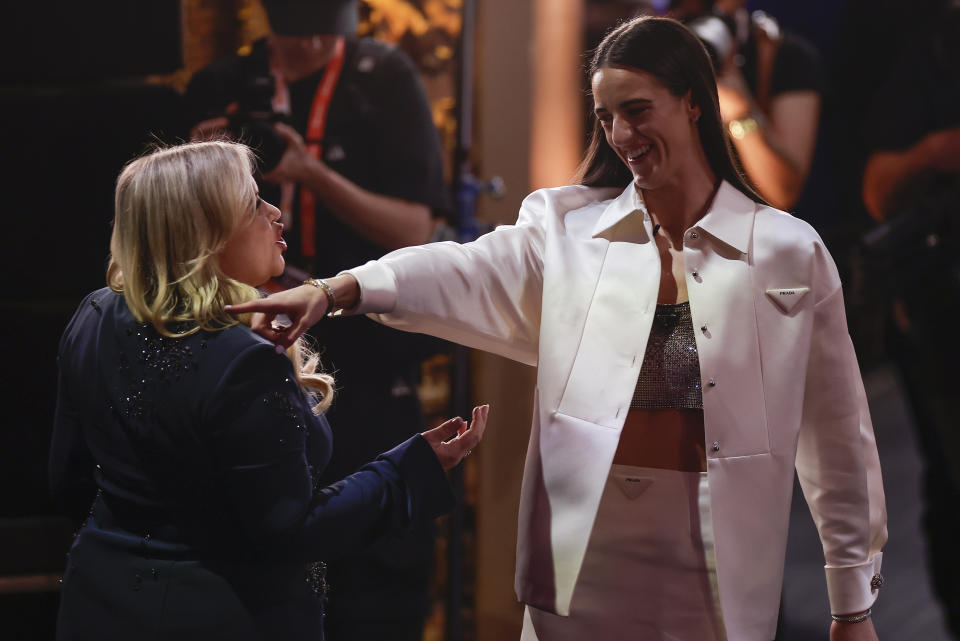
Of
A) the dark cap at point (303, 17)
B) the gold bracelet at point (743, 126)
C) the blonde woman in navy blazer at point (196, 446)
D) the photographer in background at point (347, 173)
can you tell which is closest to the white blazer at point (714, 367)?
the blonde woman in navy blazer at point (196, 446)

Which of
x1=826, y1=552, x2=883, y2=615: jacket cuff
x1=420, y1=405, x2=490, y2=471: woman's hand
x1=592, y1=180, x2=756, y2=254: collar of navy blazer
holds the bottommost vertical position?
x1=826, y1=552, x2=883, y2=615: jacket cuff

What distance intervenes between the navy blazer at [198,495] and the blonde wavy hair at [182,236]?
0.13 ft

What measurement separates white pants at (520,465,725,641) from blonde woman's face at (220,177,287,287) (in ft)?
2.14

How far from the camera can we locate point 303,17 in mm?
2566

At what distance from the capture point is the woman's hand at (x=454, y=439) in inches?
64.9

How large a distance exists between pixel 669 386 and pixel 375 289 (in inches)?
19.6

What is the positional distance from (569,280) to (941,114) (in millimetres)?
2513

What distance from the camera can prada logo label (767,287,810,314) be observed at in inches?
62.0

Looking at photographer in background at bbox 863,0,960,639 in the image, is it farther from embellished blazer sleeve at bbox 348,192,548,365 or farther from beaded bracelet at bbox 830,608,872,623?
embellished blazer sleeve at bbox 348,192,548,365

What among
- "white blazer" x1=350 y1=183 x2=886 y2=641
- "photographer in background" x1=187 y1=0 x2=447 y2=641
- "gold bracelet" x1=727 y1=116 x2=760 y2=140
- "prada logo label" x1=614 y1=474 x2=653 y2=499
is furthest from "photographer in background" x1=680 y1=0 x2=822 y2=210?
"prada logo label" x1=614 y1=474 x2=653 y2=499

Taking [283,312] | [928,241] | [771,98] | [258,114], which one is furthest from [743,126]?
[283,312]

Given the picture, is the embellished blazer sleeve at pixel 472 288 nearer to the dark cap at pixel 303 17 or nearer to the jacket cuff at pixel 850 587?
the jacket cuff at pixel 850 587

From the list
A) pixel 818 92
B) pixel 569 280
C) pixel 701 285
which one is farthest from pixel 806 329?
pixel 818 92

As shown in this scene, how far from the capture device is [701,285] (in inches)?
63.0
